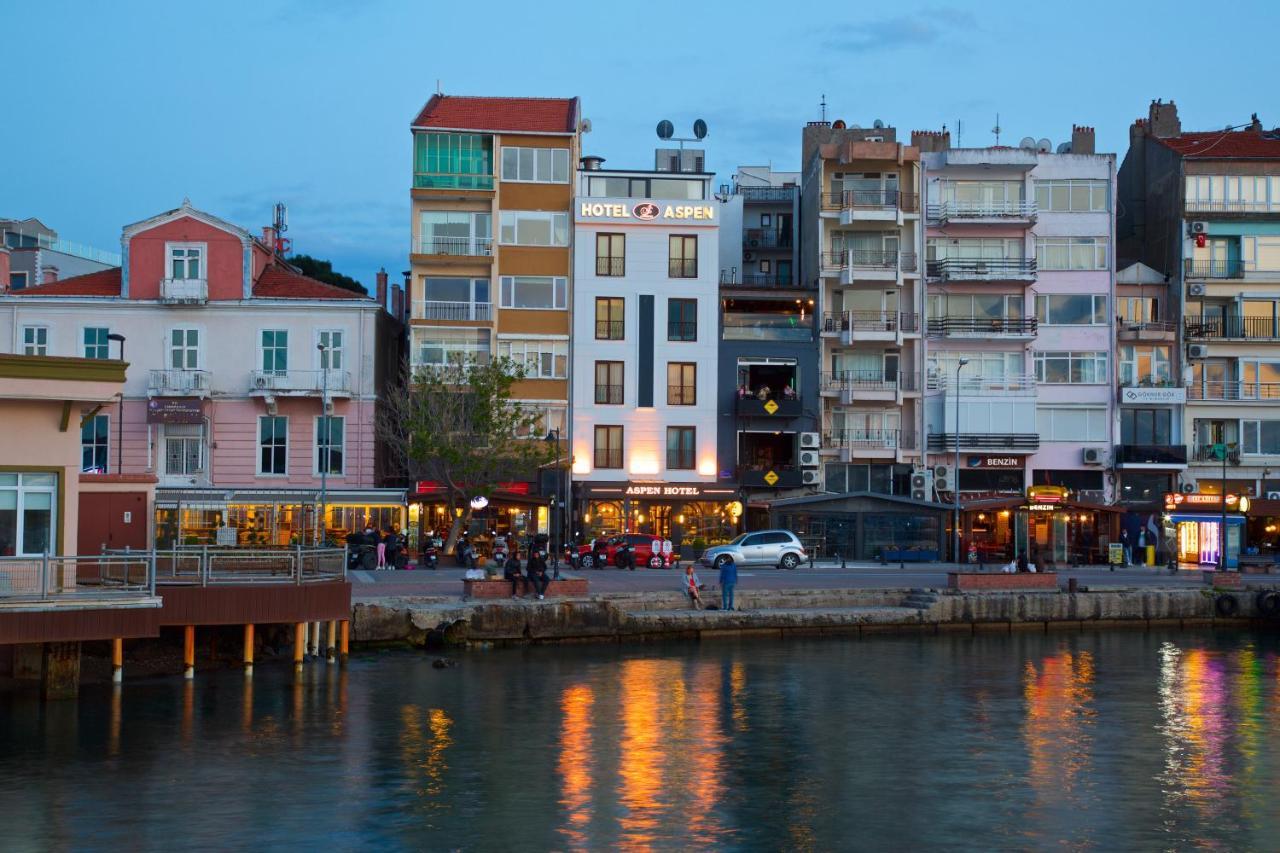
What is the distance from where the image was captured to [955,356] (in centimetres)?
7281

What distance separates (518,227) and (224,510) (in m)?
19.3

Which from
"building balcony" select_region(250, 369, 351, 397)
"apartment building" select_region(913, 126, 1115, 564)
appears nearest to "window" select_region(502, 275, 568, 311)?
"building balcony" select_region(250, 369, 351, 397)

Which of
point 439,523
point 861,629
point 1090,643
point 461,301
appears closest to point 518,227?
point 461,301

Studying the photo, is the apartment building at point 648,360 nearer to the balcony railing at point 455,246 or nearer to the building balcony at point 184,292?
the balcony railing at point 455,246

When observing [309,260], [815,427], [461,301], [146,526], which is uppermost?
[309,260]

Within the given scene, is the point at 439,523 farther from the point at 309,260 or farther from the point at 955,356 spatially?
the point at 309,260

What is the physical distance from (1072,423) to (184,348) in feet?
137

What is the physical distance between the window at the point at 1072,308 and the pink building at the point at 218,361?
106 feet

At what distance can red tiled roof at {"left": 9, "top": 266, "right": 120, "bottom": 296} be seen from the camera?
215 feet

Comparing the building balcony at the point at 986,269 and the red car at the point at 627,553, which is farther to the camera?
the building balcony at the point at 986,269

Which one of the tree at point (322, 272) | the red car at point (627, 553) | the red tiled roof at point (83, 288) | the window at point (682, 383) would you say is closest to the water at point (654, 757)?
the red car at point (627, 553)

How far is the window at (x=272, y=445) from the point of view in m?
65.6

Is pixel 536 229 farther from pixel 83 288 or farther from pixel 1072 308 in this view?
pixel 1072 308

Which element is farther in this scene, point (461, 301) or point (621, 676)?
point (461, 301)
